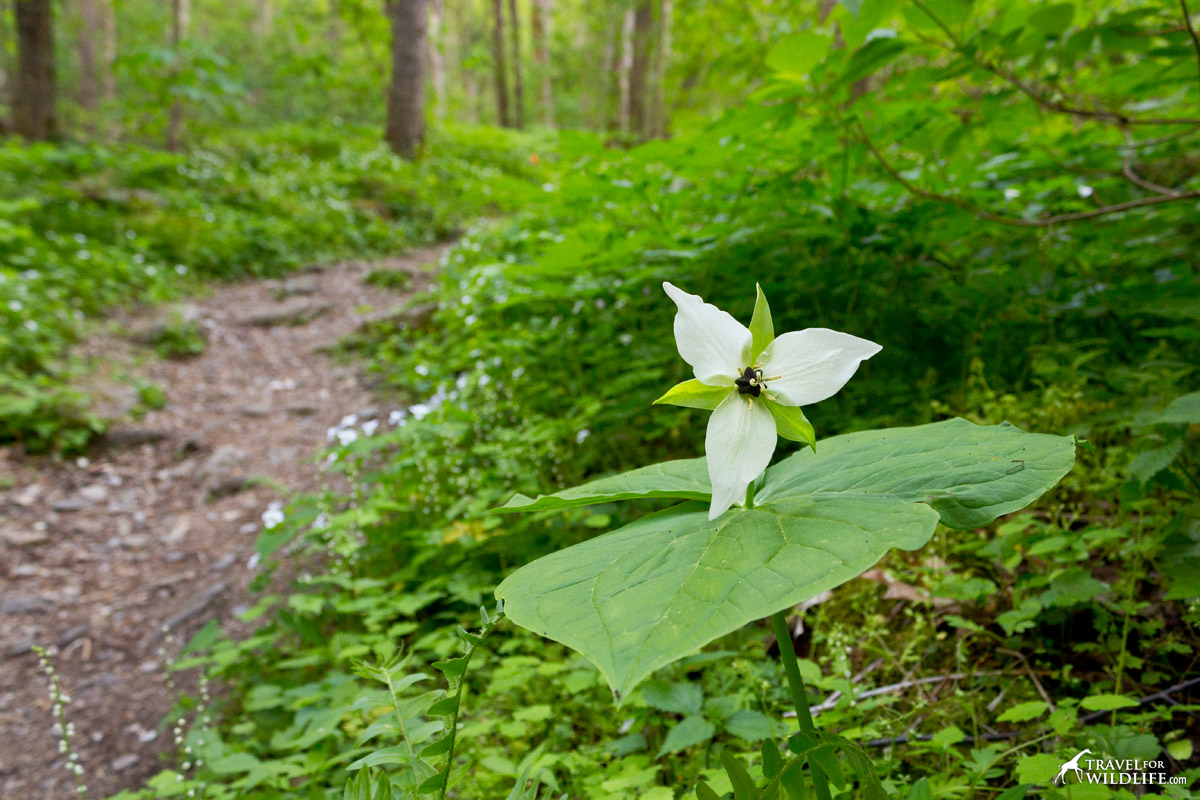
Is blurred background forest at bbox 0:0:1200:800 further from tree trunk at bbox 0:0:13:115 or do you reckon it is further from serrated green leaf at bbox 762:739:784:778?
tree trunk at bbox 0:0:13:115

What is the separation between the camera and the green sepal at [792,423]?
0.86 m

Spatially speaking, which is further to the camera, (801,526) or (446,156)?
(446,156)

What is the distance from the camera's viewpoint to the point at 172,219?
330 inches

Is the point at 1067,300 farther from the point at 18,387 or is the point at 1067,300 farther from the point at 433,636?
the point at 18,387

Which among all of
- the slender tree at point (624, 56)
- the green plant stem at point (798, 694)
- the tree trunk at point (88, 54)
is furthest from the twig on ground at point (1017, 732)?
the tree trunk at point (88, 54)

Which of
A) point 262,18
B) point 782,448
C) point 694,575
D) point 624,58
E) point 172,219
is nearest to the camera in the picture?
point 694,575

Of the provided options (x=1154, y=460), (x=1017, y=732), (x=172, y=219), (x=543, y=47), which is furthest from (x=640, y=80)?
(x=543, y=47)

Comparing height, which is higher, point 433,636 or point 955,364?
point 955,364

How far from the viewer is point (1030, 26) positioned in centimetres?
195

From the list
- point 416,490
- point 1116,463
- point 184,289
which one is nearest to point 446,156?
point 184,289

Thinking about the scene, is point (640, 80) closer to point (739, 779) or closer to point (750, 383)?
point (750, 383)

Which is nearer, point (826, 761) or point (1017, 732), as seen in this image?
point (826, 761)

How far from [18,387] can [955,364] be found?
6.28 metres

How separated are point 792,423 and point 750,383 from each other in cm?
8
